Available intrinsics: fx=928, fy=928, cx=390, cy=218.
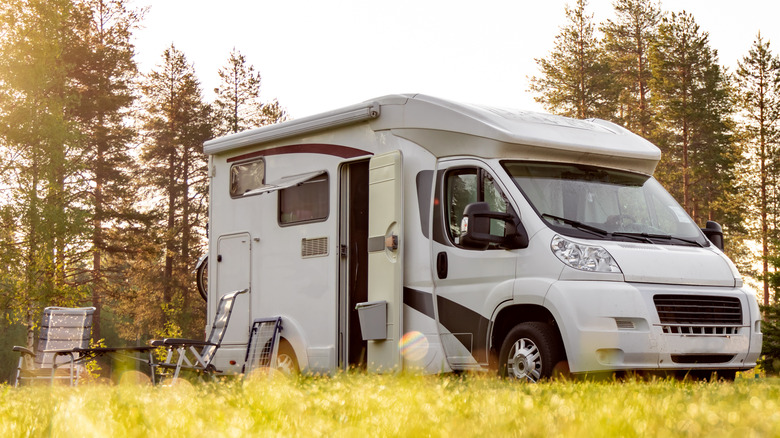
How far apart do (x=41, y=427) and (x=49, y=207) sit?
22573 mm

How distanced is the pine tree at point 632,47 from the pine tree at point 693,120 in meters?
2.51

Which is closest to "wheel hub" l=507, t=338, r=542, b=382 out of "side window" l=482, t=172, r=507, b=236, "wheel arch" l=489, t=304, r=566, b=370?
"wheel arch" l=489, t=304, r=566, b=370

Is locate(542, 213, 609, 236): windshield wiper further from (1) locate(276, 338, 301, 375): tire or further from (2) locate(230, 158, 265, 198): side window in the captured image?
(2) locate(230, 158, 265, 198): side window

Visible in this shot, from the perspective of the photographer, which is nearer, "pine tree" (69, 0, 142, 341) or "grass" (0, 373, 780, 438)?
"grass" (0, 373, 780, 438)

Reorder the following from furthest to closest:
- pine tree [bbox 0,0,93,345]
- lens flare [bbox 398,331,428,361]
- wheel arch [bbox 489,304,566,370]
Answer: pine tree [bbox 0,0,93,345] → lens flare [bbox 398,331,428,361] → wheel arch [bbox 489,304,566,370]

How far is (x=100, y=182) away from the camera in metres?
34.0

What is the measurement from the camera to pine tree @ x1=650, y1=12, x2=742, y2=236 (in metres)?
35.3

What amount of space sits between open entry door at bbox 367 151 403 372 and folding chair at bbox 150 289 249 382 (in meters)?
1.89

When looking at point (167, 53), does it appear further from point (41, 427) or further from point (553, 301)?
point (41, 427)

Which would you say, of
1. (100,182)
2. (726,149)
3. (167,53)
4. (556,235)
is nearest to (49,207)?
(100,182)

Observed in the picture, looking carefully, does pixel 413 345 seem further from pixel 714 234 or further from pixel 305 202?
pixel 714 234

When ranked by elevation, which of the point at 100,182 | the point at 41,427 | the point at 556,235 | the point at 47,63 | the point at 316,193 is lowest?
the point at 41,427

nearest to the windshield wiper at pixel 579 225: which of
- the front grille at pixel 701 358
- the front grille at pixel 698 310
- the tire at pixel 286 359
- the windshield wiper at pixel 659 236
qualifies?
the windshield wiper at pixel 659 236

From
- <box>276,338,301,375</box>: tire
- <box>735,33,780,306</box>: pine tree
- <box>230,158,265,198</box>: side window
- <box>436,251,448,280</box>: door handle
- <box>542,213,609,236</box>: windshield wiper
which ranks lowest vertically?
<box>276,338,301,375</box>: tire
